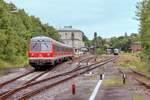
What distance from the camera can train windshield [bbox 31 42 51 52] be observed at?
47.7 m

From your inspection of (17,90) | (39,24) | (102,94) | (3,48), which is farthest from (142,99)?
(39,24)

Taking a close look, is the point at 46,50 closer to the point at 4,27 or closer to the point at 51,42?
the point at 51,42

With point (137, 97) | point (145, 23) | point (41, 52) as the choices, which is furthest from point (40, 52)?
point (137, 97)

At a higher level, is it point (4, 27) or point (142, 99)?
point (4, 27)

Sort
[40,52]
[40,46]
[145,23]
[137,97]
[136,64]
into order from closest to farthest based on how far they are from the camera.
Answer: [137,97] → [145,23] → [40,52] → [40,46] → [136,64]

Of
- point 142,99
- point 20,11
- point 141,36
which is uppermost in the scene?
point 20,11

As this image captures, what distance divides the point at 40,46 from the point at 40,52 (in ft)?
2.02

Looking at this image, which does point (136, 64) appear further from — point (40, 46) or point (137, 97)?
point (137, 97)

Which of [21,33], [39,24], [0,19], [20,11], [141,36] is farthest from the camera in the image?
[39,24]

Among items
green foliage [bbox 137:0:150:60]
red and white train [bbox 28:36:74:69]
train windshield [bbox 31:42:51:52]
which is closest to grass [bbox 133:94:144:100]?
green foliage [bbox 137:0:150:60]

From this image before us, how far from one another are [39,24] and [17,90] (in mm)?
98985

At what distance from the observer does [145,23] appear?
4291 cm

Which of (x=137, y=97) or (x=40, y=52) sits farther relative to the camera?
(x=40, y=52)

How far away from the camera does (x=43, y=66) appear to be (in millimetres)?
50625
